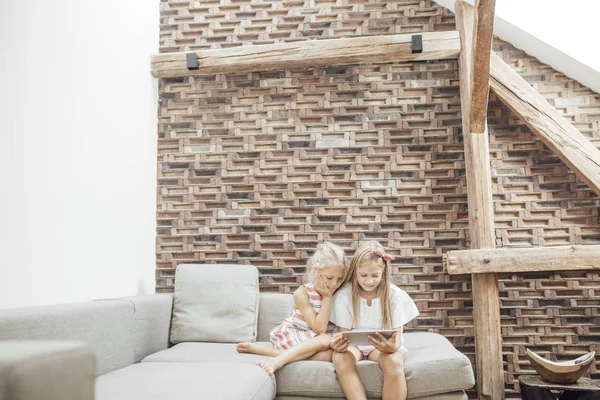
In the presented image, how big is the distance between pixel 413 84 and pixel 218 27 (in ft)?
5.07

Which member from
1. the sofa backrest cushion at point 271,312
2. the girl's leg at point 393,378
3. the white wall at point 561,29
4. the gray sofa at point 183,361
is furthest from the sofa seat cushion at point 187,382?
the white wall at point 561,29

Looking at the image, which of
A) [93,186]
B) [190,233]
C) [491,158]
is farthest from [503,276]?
[93,186]

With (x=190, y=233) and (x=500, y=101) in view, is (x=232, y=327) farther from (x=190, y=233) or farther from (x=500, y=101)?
(x=500, y=101)

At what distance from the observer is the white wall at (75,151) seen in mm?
2379

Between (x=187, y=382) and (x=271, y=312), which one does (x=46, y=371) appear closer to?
(x=187, y=382)

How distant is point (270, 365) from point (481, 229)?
1.70 metres

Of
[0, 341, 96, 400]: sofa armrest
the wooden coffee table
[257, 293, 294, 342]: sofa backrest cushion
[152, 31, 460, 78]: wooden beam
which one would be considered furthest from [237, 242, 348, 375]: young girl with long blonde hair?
[0, 341, 96, 400]: sofa armrest

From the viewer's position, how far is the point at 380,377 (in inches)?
103

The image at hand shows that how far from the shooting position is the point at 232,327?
3.19 meters

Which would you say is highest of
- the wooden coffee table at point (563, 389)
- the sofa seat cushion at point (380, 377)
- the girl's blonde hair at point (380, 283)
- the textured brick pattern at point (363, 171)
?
the textured brick pattern at point (363, 171)

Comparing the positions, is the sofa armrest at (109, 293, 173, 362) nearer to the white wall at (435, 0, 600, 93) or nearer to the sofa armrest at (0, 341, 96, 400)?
the sofa armrest at (0, 341, 96, 400)

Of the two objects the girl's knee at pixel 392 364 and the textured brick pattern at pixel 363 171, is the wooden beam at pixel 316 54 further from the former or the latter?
the girl's knee at pixel 392 364

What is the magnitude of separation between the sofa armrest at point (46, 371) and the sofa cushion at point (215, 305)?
235 cm

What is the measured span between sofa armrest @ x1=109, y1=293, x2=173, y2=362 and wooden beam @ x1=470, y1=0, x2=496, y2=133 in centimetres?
221
